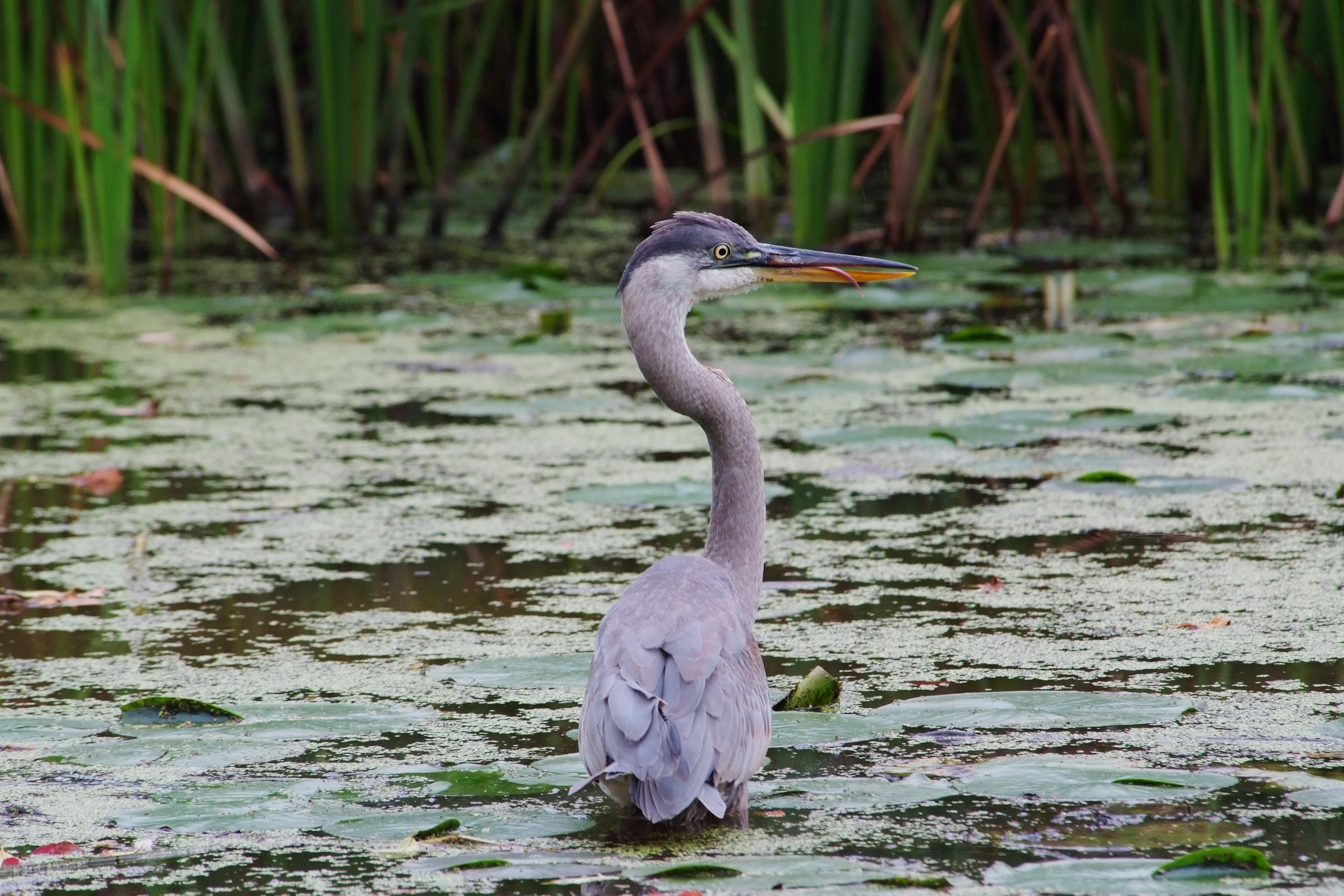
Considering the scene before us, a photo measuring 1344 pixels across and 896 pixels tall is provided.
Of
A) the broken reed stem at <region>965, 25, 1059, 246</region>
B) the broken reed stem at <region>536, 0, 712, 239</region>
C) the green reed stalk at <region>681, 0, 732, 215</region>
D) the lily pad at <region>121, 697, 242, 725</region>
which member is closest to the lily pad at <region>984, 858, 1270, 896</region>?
the lily pad at <region>121, 697, 242, 725</region>

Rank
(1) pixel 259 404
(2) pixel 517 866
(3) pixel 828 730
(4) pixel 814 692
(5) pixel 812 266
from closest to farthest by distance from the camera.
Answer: (2) pixel 517 866 → (3) pixel 828 730 → (4) pixel 814 692 → (5) pixel 812 266 → (1) pixel 259 404

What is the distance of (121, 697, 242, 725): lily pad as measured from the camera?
101 inches

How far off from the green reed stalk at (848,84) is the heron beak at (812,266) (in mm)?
3250

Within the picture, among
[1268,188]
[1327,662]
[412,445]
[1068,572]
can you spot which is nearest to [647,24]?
[1268,188]

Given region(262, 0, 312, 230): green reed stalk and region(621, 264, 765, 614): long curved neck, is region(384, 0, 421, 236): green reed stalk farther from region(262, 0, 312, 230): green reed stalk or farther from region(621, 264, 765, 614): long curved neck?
region(621, 264, 765, 614): long curved neck

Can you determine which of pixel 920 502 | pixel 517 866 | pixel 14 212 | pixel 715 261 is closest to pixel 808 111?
pixel 920 502

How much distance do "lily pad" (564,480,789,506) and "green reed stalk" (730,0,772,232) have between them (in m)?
2.72

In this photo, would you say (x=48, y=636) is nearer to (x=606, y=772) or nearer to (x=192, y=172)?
(x=606, y=772)

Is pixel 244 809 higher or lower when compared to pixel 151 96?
lower

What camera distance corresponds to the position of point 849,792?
222 centimetres

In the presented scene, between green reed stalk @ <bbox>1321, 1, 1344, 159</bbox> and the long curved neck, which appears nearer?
the long curved neck

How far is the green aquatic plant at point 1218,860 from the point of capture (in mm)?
1852

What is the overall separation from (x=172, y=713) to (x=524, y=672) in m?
0.53

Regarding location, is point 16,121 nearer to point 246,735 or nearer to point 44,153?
point 44,153
